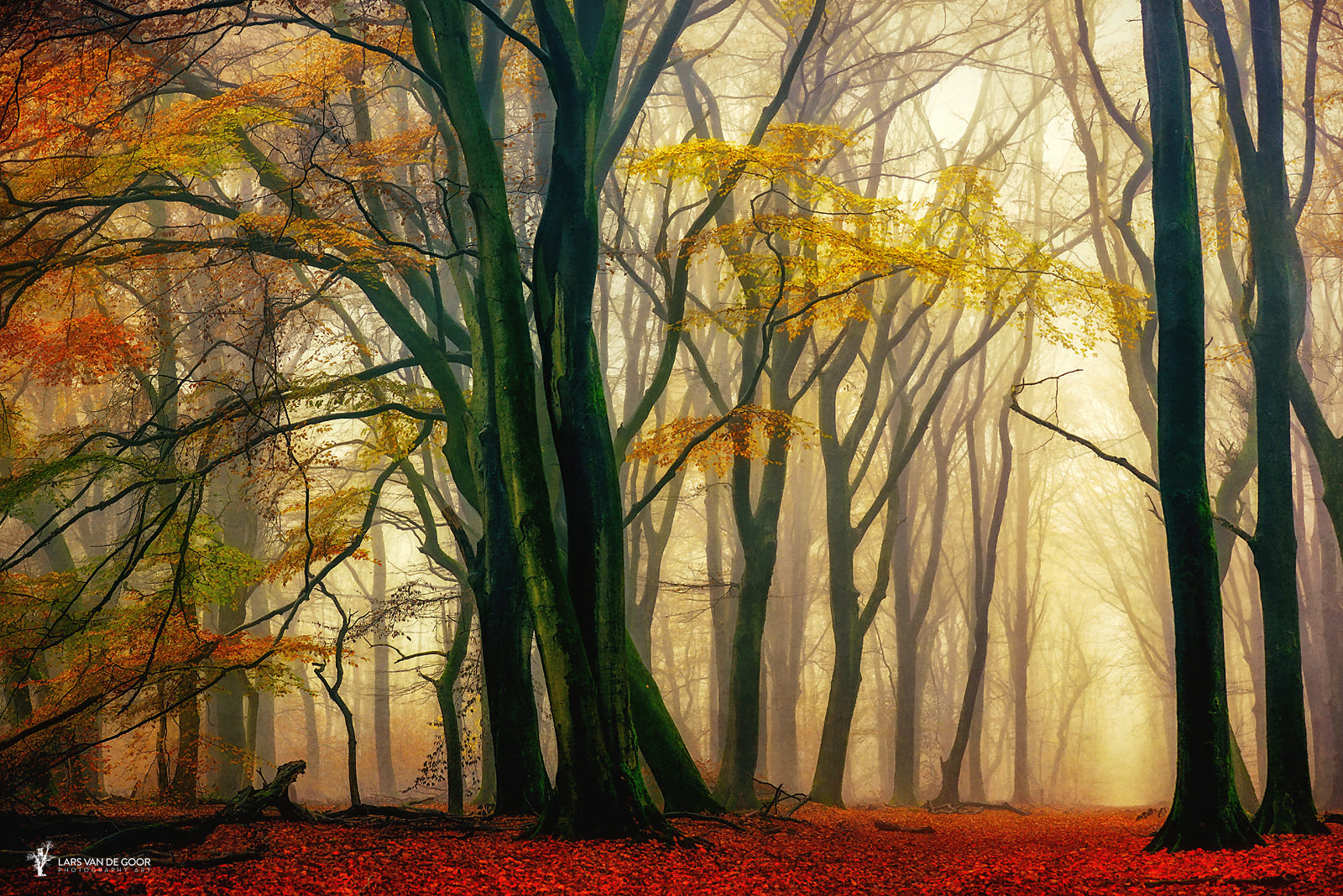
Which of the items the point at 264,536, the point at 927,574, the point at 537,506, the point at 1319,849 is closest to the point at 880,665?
the point at 927,574

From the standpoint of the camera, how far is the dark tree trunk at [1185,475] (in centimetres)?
663

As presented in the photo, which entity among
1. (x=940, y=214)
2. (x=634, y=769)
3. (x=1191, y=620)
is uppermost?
(x=940, y=214)

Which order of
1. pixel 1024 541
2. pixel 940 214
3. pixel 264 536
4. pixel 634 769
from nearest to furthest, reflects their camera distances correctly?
1. pixel 634 769
2. pixel 940 214
3. pixel 264 536
4. pixel 1024 541

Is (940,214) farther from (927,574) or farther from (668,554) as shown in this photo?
(668,554)

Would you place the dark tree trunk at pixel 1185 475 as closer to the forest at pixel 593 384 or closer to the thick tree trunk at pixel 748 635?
the forest at pixel 593 384

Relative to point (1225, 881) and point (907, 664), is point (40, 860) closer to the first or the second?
point (1225, 881)

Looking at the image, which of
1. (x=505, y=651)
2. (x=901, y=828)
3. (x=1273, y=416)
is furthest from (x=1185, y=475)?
(x=505, y=651)

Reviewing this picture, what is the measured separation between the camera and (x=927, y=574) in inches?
722

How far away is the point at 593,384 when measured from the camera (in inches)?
264

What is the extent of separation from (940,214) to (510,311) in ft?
28.7

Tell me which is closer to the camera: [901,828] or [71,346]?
[901,828]

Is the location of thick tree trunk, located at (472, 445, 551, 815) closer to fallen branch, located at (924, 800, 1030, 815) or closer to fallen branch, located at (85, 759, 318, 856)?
fallen branch, located at (85, 759, 318, 856)

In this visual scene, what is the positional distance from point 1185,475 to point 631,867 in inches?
197

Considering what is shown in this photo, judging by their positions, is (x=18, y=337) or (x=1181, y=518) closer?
(x=1181, y=518)
